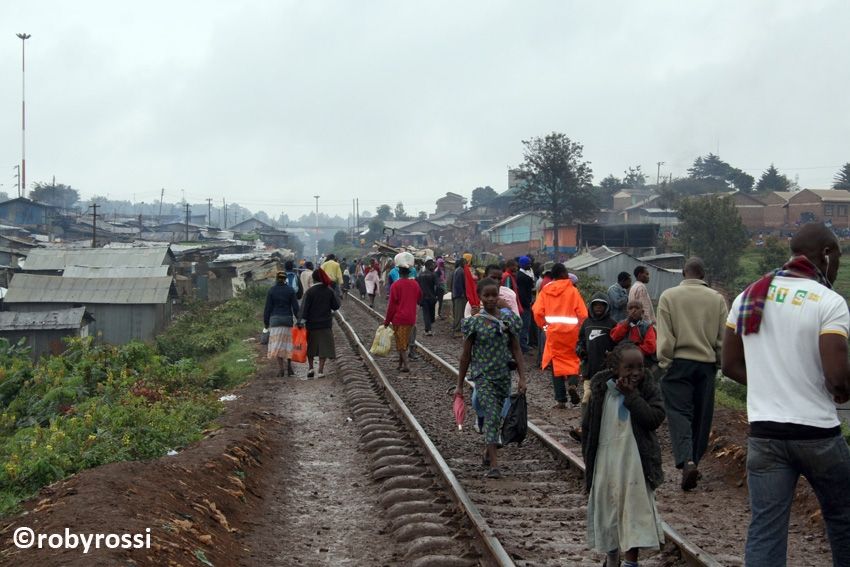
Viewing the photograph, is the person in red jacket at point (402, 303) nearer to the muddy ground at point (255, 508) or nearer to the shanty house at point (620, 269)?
the muddy ground at point (255, 508)

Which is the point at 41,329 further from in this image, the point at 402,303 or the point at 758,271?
the point at 758,271

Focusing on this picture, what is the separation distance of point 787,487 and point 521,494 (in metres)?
4.05

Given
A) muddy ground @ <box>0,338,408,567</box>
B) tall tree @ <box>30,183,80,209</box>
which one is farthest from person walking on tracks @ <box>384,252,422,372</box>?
tall tree @ <box>30,183,80,209</box>

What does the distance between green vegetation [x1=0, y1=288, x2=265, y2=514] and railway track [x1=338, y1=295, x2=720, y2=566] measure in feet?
10.0

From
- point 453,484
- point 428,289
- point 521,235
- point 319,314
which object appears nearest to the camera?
point 453,484

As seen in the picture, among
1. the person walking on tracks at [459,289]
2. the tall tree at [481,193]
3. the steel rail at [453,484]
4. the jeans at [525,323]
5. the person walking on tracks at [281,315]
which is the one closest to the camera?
the steel rail at [453,484]

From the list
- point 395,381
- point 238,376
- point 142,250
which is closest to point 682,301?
point 395,381

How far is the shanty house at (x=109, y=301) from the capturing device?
1624 inches

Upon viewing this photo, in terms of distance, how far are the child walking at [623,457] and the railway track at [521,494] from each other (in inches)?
23.2

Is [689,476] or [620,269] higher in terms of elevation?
[620,269]

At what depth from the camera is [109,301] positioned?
136 feet

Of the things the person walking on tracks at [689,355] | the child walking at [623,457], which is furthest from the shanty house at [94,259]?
the child walking at [623,457]

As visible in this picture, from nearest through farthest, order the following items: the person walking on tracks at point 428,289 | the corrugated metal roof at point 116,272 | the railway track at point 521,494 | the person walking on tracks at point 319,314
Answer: the railway track at point 521,494, the person walking on tracks at point 319,314, the person walking on tracks at point 428,289, the corrugated metal roof at point 116,272

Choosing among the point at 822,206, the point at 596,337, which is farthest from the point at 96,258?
the point at 822,206
